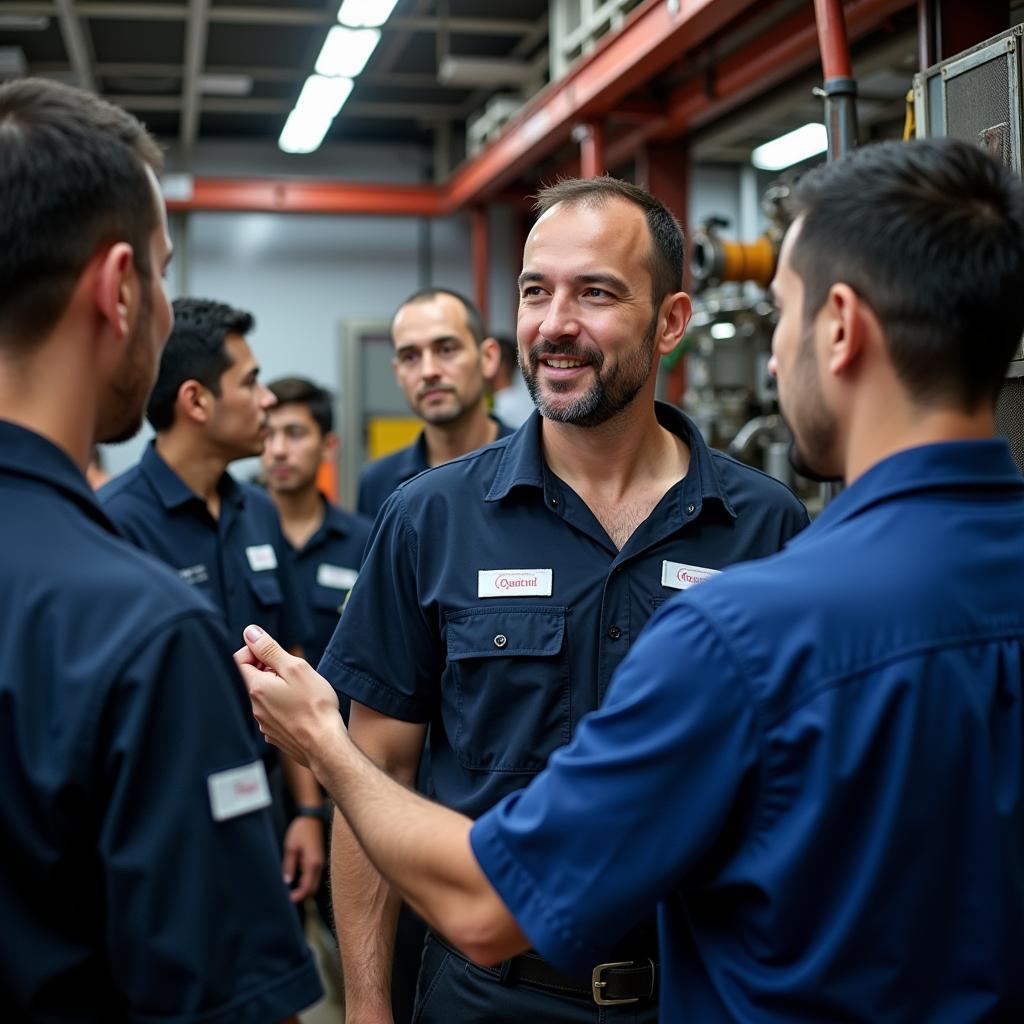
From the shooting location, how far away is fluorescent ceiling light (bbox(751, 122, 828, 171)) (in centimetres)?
671

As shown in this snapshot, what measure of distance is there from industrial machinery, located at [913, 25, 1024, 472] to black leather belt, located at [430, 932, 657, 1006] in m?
1.47

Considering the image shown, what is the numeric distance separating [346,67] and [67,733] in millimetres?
6309

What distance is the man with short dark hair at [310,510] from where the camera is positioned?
4.39 m

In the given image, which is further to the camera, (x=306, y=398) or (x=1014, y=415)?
(x=306, y=398)

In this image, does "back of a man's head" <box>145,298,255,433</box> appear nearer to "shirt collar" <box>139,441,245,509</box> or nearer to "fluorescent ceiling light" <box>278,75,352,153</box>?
"shirt collar" <box>139,441,245,509</box>

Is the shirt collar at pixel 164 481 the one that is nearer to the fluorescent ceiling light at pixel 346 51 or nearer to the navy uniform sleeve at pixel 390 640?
the navy uniform sleeve at pixel 390 640

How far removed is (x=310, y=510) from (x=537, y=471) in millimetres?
2847

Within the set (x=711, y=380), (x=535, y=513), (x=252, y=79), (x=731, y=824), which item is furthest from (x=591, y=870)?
(x=252, y=79)

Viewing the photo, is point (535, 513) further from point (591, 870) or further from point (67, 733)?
point (67, 733)

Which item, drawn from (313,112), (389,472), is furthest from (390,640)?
(313,112)

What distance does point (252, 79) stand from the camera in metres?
7.68

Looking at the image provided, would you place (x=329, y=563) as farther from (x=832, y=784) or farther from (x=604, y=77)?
(x=832, y=784)

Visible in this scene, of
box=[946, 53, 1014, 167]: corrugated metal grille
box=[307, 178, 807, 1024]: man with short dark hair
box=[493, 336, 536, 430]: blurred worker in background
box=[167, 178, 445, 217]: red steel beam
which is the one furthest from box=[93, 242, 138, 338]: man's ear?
box=[167, 178, 445, 217]: red steel beam

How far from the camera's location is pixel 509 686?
180cm
